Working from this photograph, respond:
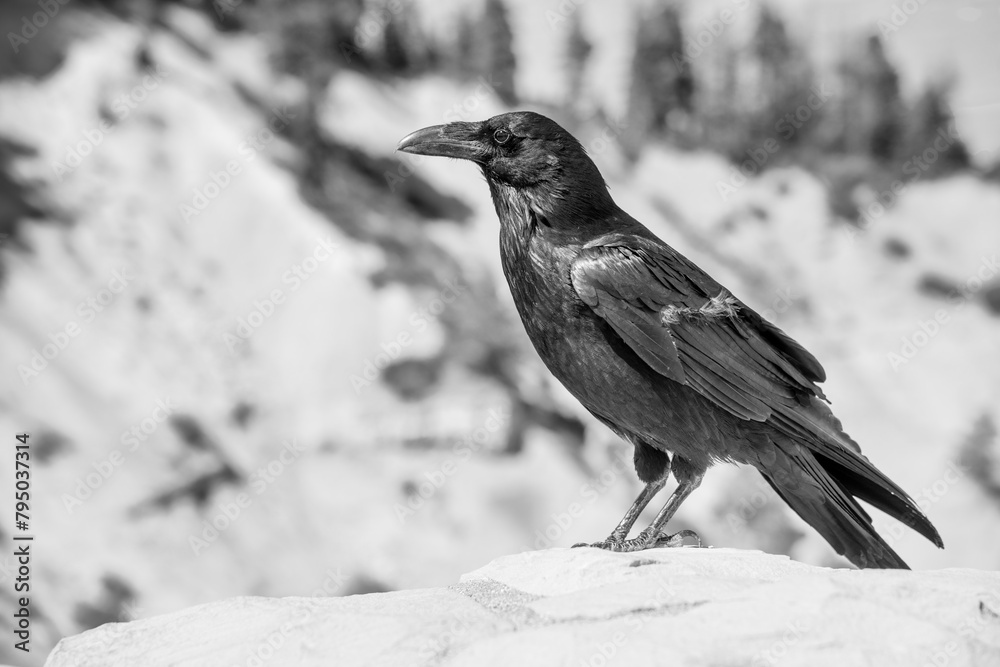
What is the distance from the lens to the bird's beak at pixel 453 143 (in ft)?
15.3

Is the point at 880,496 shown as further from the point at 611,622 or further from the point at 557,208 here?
the point at 557,208

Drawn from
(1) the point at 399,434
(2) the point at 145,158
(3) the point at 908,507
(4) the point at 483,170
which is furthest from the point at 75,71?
(3) the point at 908,507

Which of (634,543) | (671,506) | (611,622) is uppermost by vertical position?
(671,506)

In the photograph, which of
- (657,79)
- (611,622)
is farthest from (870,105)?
(611,622)

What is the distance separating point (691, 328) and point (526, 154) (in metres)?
1.29

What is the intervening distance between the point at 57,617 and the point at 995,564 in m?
16.6

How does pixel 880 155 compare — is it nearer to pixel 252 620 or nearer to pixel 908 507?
pixel 908 507

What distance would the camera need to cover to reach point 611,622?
10.7 ft

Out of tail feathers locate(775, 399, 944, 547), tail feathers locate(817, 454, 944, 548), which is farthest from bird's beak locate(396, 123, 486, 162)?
tail feathers locate(817, 454, 944, 548)

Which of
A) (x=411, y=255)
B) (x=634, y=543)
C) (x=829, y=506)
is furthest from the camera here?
(x=411, y=255)

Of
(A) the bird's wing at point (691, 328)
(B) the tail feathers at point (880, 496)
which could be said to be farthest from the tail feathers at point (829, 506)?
(A) the bird's wing at point (691, 328)

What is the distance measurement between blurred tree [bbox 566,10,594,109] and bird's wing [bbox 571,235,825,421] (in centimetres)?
1779

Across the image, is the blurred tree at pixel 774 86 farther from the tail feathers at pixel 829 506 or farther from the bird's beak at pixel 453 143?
the tail feathers at pixel 829 506

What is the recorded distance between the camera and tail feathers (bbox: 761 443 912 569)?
174 inches
